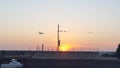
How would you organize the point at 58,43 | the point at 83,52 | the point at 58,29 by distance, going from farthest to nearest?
the point at 83,52
the point at 58,29
the point at 58,43

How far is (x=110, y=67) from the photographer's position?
55281 millimetres

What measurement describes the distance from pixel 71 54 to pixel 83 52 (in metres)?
5.10

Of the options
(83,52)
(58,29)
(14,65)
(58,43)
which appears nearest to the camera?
(14,65)

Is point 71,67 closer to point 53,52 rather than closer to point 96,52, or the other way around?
point 53,52

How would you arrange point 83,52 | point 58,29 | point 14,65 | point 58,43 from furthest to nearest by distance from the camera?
point 83,52 < point 58,29 < point 58,43 < point 14,65

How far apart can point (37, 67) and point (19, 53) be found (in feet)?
163

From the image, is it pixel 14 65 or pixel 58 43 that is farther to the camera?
pixel 58 43

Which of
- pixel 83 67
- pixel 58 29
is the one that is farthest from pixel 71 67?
pixel 58 29

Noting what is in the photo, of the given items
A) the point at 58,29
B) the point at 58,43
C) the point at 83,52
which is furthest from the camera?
the point at 83,52

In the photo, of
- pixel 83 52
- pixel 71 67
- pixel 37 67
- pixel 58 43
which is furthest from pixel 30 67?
pixel 83 52

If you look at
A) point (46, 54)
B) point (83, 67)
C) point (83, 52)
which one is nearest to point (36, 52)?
point (46, 54)

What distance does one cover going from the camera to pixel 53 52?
10088 cm

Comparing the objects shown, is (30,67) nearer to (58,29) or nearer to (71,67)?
(71,67)

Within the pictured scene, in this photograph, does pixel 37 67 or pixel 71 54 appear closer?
pixel 37 67
